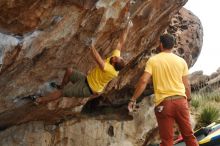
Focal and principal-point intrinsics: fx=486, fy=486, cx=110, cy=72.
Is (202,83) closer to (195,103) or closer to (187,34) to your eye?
(195,103)

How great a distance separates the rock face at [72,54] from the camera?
8.16 meters

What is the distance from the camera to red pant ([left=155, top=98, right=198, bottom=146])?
25.3 ft

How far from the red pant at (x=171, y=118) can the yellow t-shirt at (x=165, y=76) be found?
0.14 m

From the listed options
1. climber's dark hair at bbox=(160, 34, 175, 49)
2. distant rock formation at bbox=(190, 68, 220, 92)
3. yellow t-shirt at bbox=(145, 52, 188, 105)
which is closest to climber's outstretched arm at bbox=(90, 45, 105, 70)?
yellow t-shirt at bbox=(145, 52, 188, 105)

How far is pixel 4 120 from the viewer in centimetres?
1142

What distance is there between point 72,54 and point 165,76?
2457 millimetres

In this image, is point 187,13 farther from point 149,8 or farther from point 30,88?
point 30,88

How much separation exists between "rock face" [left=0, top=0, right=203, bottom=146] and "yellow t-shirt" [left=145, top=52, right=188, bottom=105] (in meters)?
1.50

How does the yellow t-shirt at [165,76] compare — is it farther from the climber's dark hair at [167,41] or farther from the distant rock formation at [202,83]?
the distant rock formation at [202,83]

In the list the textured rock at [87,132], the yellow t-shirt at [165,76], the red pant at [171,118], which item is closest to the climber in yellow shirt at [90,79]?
the yellow t-shirt at [165,76]

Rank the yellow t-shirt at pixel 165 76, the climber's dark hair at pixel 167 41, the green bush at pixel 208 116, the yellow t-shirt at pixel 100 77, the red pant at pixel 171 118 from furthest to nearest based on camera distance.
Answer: the green bush at pixel 208 116 < the yellow t-shirt at pixel 100 77 < the climber's dark hair at pixel 167 41 < the yellow t-shirt at pixel 165 76 < the red pant at pixel 171 118

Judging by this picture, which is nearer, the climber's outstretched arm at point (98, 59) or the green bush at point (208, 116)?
the climber's outstretched arm at point (98, 59)

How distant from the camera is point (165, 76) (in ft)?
26.0

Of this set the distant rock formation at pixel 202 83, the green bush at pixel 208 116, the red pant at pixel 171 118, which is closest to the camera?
the red pant at pixel 171 118
